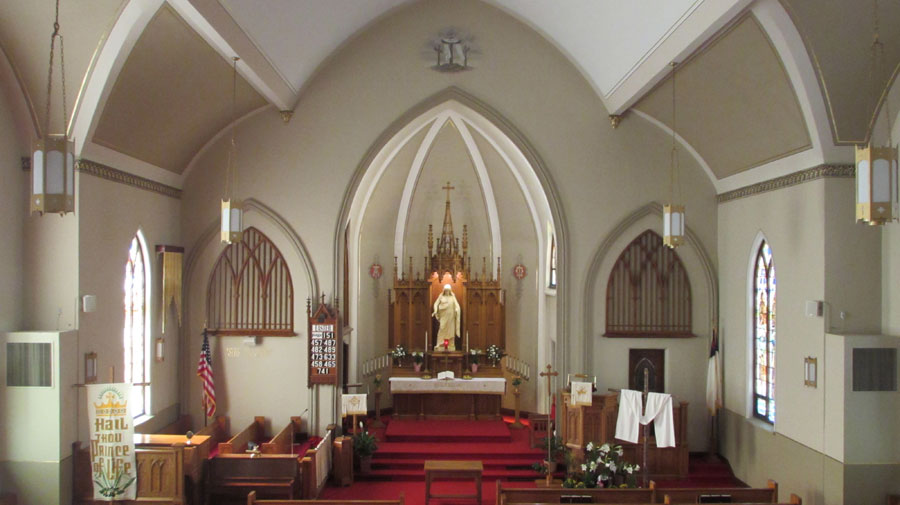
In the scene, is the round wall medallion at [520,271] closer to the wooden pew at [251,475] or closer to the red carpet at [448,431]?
the red carpet at [448,431]

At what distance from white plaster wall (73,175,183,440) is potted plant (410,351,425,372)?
6.35 m

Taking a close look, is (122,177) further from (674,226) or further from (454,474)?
(674,226)

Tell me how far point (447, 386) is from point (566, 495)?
6966 mm

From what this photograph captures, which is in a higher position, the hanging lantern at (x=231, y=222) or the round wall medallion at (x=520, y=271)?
the hanging lantern at (x=231, y=222)

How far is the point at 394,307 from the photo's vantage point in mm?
18672

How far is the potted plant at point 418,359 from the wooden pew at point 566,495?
Answer: 826cm

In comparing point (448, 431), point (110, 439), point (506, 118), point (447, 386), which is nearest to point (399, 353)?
point (447, 386)

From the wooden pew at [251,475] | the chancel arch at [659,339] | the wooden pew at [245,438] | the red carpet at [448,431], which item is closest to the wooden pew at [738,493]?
the chancel arch at [659,339]

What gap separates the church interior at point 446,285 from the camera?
976 cm

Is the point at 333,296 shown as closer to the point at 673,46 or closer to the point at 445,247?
the point at 445,247

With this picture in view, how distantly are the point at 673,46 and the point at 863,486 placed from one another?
7.06 m

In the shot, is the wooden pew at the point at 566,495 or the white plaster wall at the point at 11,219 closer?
the white plaster wall at the point at 11,219

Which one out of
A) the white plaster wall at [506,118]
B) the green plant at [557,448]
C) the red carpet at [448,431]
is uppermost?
the white plaster wall at [506,118]

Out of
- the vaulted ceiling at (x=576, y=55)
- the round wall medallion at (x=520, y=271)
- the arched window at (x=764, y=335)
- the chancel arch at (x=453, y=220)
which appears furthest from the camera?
the round wall medallion at (x=520, y=271)
